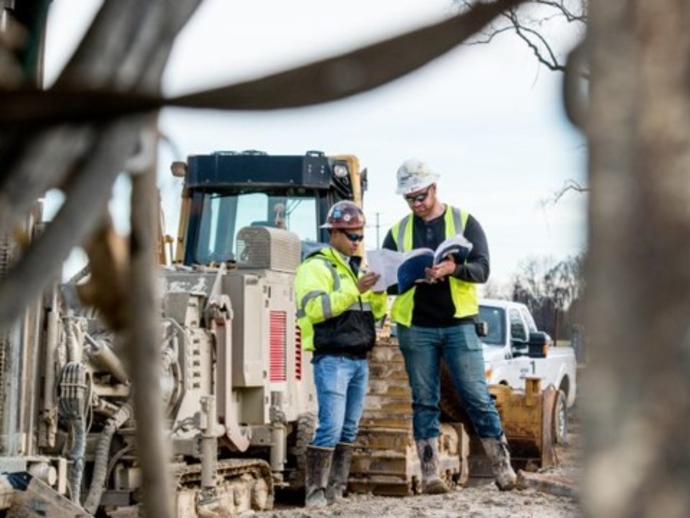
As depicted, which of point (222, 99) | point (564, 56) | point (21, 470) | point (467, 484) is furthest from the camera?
point (467, 484)

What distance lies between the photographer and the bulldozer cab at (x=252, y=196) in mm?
12031

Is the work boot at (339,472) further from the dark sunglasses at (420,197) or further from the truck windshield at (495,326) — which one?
the truck windshield at (495,326)

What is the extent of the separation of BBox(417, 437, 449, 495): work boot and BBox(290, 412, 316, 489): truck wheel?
1800mm

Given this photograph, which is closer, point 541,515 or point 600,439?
point 600,439

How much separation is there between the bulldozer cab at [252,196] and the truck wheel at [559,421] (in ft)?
8.36

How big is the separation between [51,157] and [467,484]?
9909mm

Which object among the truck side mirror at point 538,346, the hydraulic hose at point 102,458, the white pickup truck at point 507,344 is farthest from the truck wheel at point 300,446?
the white pickup truck at point 507,344

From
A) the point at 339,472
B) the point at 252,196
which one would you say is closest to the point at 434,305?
the point at 339,472

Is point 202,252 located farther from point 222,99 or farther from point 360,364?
point 222,99

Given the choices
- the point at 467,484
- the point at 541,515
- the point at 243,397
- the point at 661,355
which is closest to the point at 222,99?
the point at 661,355

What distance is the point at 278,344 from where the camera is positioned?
10.5 meters

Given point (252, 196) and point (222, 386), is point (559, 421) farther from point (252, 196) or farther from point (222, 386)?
point (222, 386)

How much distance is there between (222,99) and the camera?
144 cm

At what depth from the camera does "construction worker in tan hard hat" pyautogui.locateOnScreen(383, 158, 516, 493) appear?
8.45m
